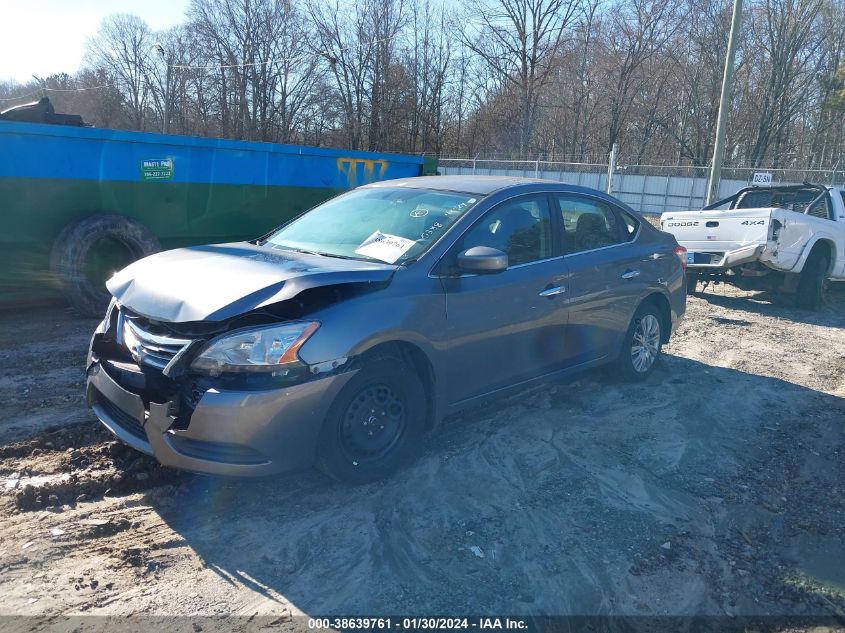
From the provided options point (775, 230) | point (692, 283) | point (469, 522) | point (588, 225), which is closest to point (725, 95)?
point (692, 283)

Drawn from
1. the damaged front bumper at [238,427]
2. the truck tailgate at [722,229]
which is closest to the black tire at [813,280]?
the truck tailgate at [722,229]

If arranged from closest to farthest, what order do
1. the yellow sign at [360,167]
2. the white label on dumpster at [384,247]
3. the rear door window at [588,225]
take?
1. the white label on dumpster at [384,247]
2. the rear door window at [588,225]
3. the yellow sign at [360,167]

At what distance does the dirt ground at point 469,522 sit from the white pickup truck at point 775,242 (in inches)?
174

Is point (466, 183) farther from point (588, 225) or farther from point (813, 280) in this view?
point (813, 280)

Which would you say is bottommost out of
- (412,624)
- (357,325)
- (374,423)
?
(412,624)

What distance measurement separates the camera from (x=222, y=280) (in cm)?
362

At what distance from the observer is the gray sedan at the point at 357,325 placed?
3.30 m

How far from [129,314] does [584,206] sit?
357cm

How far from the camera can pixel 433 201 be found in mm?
4637

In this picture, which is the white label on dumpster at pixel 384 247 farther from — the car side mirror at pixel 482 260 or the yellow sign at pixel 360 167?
the yellow sign at pixel 360 167

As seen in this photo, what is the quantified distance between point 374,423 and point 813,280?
28.3ft

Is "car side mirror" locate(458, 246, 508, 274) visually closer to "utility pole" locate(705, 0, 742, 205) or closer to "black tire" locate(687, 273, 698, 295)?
"black tire" locate(687, 273, 698, 295)

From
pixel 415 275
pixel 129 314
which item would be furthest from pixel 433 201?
pixel 129 314

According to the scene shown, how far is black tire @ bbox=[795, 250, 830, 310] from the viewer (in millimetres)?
9719
